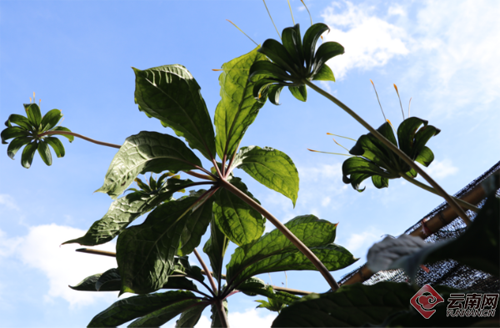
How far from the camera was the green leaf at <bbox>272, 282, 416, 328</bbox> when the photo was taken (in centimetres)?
66

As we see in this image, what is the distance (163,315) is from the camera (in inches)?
52.4

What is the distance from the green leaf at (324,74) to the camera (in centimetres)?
96

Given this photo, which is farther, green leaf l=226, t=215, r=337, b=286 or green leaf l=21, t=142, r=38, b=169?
green leaf l=21, t=142, r=38, b=169

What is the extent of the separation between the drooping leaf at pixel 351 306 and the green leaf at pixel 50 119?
2128 mm

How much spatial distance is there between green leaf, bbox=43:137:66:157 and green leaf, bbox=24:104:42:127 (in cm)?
12

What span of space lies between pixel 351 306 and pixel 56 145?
7.49 ft

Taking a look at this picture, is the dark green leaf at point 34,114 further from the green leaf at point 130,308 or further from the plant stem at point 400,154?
the plant stem at point 400,154

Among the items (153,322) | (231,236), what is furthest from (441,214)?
(153,322)

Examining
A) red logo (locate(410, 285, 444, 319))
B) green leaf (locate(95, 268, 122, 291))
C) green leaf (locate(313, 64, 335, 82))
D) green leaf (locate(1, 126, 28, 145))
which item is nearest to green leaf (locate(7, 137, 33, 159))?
green leaf (locate(1, 126, 28, 145))

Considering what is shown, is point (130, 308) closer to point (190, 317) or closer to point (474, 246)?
point (190, 317)

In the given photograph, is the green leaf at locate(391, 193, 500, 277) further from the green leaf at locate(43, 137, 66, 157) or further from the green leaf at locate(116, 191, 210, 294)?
the green leaf at locate(43, 137, 66, 157)

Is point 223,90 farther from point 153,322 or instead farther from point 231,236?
point 153,322

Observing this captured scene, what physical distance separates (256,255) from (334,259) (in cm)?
30

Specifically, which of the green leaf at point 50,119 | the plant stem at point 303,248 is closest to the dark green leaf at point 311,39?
the plant stem at point 303,248
